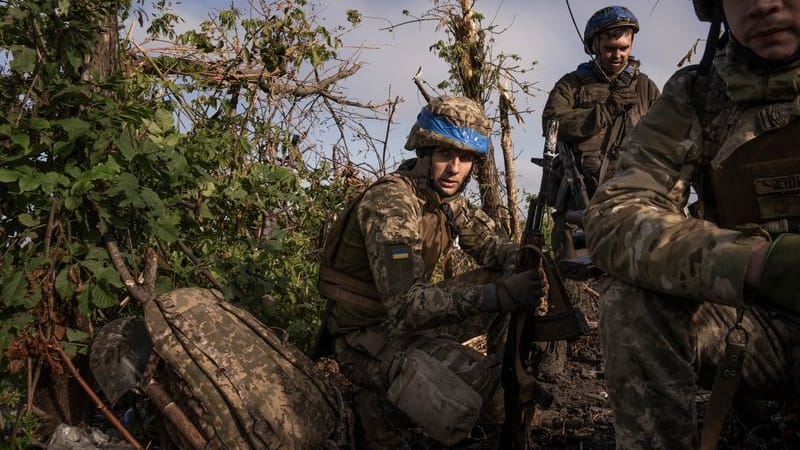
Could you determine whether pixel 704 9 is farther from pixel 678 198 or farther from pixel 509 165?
pixel 509 165

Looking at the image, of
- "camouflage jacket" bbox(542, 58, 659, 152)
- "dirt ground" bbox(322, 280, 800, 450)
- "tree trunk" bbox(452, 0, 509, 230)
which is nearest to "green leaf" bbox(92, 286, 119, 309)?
"dirt ground" bbox(322, 280, 800, 450)

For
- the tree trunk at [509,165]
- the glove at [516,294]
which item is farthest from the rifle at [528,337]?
the tree trunk at [509,165]

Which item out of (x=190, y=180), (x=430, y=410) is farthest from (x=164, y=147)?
(x=430, y=410)

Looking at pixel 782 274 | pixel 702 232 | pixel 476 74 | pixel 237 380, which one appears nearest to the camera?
pixel 782 274

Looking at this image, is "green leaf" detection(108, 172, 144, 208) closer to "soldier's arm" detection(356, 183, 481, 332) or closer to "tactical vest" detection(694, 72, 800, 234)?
"soldier's arm" detection(356, 183, 481, 332)

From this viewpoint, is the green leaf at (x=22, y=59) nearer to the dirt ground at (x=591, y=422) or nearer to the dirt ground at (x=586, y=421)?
the dirt ground at (x=586, y=421)

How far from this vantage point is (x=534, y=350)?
11.0 feet

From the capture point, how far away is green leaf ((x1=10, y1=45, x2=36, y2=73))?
3209 millimetres

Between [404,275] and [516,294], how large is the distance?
53cm

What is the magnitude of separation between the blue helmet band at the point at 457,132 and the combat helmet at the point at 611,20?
2.43 m

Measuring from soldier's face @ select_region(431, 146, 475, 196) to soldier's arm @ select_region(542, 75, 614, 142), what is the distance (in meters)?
2.19

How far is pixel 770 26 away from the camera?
2041 mm

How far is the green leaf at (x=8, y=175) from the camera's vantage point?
3.09 metres

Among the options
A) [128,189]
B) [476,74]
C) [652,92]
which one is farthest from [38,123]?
[476,74]
